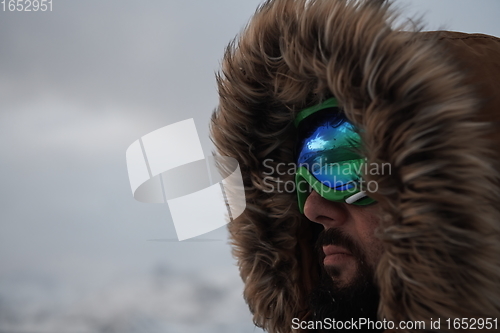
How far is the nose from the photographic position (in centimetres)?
112

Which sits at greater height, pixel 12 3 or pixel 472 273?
pixel 12 3

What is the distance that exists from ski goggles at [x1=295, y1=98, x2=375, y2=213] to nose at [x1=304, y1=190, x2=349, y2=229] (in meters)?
Answer: 0.05

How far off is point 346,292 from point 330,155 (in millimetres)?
339

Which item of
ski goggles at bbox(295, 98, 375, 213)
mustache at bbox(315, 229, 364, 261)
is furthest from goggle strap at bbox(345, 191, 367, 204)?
mustache at bbox(315, 229, 364, 261)

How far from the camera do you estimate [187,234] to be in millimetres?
1494

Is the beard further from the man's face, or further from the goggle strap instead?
the goggle strap

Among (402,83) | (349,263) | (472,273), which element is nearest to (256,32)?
(402,83)

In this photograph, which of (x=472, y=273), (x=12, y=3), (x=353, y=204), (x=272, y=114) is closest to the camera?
(x=472, y=273)

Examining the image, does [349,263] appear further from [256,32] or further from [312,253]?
[256,32]

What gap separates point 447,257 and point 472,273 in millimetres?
45

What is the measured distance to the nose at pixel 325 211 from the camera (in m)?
1.12

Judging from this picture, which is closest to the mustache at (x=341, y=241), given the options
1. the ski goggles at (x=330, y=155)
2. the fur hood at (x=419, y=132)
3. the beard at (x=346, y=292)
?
the beard at (x=346, y=292)
